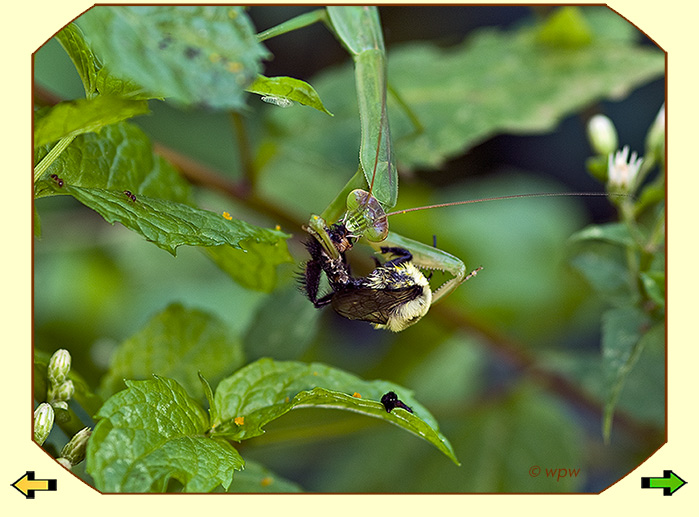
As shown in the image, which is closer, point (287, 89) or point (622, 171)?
point (287, 89)

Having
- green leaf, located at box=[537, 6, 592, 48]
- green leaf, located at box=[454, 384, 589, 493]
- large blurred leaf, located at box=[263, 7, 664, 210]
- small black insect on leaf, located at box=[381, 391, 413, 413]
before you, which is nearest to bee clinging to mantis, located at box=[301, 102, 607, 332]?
small black insect on leaf, located at box=[381, 391, 413, 413]

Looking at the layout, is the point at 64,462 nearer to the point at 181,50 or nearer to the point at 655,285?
the point at 181,50

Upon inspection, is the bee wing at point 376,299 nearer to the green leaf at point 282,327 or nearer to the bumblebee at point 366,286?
the bumblebee at point 366,286

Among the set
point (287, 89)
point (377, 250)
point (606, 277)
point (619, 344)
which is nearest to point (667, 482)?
point (619, 344)

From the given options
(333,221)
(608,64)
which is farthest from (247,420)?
(608,64)

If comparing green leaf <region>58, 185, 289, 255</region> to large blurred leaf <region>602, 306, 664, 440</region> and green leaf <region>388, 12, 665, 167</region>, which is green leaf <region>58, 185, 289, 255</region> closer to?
large blurred leaf <region>602, 306, 664, 440</region>

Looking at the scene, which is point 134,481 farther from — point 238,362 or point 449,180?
point 449,180
